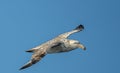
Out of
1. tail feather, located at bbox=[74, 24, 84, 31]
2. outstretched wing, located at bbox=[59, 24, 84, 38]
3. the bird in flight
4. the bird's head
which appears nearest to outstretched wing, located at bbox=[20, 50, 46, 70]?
the bird in flight

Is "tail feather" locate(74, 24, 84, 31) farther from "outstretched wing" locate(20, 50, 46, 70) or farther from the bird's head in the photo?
"outstretched wing" locate(20, 50, 46, 70)

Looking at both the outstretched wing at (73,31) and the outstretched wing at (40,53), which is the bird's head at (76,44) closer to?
the outstretched wing at (40,53)

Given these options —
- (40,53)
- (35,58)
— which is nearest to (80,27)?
(40,53)

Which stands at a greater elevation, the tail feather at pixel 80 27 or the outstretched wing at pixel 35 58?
the tail feather at pixel 80 27

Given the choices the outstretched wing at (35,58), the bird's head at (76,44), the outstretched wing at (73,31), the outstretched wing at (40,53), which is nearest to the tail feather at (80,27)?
the outstretched wing at (73,31)

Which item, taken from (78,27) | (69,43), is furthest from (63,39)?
(78,27)

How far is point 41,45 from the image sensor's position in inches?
3199

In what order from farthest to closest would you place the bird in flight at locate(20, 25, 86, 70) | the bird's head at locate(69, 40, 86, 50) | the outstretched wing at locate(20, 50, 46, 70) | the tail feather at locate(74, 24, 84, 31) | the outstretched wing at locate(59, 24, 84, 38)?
the tail feather at locate(74, 24, 84, 31)
the outstretched wing at locate(59, 24, 84, 38)
the bird's head at locate(69, 40, 86, 50)
the bird in flight at locate(20, 25, 86, 70)
the outstretched wing at locate(20, 50, 46, 70)

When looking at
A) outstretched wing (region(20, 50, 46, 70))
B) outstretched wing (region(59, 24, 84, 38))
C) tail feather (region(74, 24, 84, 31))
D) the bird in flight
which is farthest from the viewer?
tail feather (region(74, 24, 84, 31))

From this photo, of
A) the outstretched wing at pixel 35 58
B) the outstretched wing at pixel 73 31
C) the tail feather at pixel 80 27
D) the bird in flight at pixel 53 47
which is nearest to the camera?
the outstretched wing at pixel 35 58

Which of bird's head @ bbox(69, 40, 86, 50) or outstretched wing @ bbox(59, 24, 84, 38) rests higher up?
outstretched wing @ bbox(59, 24, 84, 38)

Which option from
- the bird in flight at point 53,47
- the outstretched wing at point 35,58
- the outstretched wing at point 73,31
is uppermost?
the outstretched wing at point 73,31

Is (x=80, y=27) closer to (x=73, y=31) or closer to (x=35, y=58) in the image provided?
(x=73, y=31)

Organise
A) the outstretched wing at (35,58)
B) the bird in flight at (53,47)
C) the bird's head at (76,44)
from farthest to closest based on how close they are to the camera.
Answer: the bird's head at (76,44)
the bird in flight at (53,47)
the outstretched wing at (35,58)
